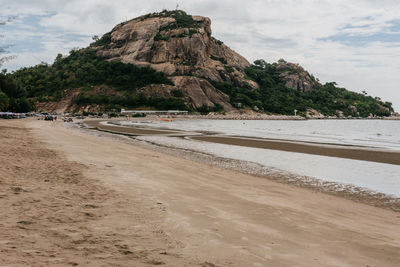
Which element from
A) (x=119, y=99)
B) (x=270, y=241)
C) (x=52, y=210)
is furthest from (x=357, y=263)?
(x=119, y=99)

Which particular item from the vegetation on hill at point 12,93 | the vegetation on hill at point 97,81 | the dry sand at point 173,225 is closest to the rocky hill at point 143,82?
the vegetation on hill at point 97,81

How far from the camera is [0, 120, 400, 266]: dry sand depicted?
448 cm

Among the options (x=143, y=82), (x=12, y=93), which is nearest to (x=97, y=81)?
(x=143, y=82)

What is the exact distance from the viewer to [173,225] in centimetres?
593

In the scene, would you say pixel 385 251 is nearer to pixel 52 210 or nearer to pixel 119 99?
pixel 52 210

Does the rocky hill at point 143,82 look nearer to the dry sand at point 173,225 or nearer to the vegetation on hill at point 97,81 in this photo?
the vegetation on hill at point 97,81

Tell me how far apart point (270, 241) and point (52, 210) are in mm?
4381

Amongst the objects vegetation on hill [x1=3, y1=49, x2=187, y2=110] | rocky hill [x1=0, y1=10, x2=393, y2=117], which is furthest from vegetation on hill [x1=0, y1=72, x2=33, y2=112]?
vegetation on hill [x1=3, y1=49, x2=187, y2=110]

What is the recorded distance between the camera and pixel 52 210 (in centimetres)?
612

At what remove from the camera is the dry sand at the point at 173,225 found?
4484 millimetres

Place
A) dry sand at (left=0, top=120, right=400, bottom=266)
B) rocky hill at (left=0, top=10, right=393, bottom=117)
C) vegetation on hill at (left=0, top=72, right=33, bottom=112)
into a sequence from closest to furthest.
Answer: dry sand at (left=0, top=120, right=400, bottom=266)
vegetation on hill at (left=0, top=72, right=33, bottom=112)
rocky hill at (left=0, top=10, right=393, bottom=117)

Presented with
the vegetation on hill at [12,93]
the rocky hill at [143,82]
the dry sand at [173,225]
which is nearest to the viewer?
the dry sand at [173,225]

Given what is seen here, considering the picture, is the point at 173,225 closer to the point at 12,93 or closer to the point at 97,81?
the point at 12,93

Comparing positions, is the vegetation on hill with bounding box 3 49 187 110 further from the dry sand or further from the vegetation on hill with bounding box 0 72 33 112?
the dry sand
